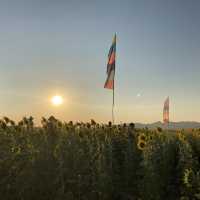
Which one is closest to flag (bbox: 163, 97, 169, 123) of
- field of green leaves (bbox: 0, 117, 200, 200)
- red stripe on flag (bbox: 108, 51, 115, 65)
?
red stripe on flag (bbox: 108, 51, 115, 65)

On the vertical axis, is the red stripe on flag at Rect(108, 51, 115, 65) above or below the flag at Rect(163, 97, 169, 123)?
above

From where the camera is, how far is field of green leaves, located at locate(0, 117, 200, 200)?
7402mm

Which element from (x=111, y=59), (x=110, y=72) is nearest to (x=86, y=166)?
(x=110, y=72)

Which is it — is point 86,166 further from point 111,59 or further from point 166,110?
point 166,110

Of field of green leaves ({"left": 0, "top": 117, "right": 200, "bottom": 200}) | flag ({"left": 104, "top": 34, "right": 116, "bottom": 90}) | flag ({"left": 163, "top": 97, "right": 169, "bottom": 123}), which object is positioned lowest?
field of green leaves ({"left": 0, "top": 117, "right": 200, "bottom": 200})

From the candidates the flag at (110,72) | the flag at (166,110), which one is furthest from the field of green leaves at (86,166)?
the flag at (166,110)

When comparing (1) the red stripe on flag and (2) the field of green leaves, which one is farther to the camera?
(1) the red stripe on flag

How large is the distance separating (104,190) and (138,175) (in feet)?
3.78

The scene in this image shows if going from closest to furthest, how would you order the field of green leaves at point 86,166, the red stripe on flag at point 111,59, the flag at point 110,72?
the field of green leaves at point 86,166, the flag at point 110,72, the red stripe on flag at point 111,59

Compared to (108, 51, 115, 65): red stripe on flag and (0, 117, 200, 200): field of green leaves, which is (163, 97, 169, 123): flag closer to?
(108, 51, 115, 65): red stripe on flag

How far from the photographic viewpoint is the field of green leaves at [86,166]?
7.40 m

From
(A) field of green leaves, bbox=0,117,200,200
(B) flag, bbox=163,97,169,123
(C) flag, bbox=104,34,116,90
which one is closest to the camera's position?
(A) field of green leaves, bbox=0,117,200,200

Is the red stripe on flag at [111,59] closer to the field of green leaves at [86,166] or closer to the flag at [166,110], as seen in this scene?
the field of green leaves at [86,166]

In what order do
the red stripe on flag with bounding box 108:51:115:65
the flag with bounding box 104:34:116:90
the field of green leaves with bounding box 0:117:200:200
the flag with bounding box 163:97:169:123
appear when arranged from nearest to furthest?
the field of green leaves with bounding box 0:117:200:200 < the flag with bounding box 104:34:116:90 < the red stripe on flag with bounding box 108:51:115:65 < the flag with bounding box 163:97:169:123
